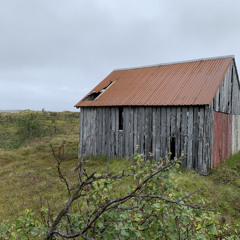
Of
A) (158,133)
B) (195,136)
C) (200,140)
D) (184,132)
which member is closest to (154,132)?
(158,133)

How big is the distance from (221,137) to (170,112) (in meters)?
3.80

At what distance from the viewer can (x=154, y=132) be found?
12750 mm

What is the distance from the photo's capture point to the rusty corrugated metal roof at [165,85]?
12031mm

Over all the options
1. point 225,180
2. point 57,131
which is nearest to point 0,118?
point 57,131

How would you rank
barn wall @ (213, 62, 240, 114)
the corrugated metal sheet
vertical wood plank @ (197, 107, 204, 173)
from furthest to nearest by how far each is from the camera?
barn wall @ (213, 62, 240, 114) < the corrugated metal sheet < vertical wood plank @ (197, 107, 204, 173)

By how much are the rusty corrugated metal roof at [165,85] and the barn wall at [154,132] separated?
440mm

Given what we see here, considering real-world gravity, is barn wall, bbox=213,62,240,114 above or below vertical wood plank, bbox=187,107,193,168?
above

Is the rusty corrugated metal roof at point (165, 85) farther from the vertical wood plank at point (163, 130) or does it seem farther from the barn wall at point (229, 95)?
the barn wall at point (229, 95)

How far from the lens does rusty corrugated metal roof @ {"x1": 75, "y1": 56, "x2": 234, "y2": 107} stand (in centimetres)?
1203

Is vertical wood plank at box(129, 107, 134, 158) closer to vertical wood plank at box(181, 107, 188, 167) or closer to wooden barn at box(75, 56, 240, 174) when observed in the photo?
A: wooden barn at box(75, 56, 240, 174)

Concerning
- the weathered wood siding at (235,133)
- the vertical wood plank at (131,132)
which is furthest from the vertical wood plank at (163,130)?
the weathered wood siding at (235,133)

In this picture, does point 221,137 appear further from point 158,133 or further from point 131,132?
point 131,132

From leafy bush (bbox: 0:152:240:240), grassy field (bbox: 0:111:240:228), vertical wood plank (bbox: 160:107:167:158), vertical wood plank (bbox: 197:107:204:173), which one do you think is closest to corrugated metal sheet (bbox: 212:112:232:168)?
grassy field (bbox: 0:111:240:228)

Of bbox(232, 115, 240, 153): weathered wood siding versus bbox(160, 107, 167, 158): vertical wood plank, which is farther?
bbox(232, 115, 240, 153): weathered wood siding
